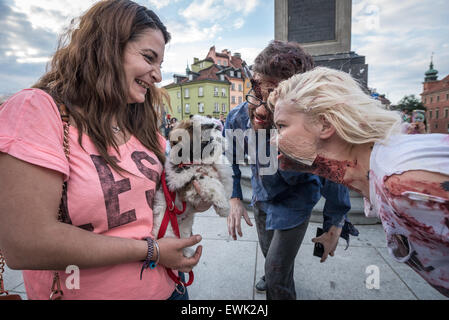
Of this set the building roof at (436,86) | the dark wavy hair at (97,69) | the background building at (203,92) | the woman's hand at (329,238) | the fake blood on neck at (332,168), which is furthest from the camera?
the building roof at (436,86)

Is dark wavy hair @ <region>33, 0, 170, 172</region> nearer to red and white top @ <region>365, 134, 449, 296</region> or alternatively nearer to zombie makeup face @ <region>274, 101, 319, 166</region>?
zombie makeup face @ <region>274, 101, 319, 166</region>

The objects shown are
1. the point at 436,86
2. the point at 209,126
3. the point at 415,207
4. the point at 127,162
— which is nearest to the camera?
the point at 415,207

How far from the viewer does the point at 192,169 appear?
1.38 metres

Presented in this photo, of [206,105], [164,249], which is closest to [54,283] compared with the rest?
[164,249]

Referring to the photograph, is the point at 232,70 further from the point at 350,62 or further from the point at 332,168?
the point at 332,168

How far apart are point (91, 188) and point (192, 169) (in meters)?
0.54

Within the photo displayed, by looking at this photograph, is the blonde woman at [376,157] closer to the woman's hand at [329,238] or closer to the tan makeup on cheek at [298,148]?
the tan makeup on cheek at [298,148]

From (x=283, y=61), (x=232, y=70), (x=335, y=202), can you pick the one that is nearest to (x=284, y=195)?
(x=335, y=202)

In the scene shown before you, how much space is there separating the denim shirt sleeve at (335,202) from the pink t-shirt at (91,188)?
150cm

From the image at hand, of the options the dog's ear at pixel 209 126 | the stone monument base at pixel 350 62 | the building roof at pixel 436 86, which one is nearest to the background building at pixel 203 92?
the stone monument base at pixel 350 62

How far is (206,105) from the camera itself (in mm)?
41531

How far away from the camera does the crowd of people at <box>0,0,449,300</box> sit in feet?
2.85

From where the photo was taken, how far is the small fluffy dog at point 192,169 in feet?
4.42

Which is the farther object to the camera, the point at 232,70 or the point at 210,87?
the point at 232,70
